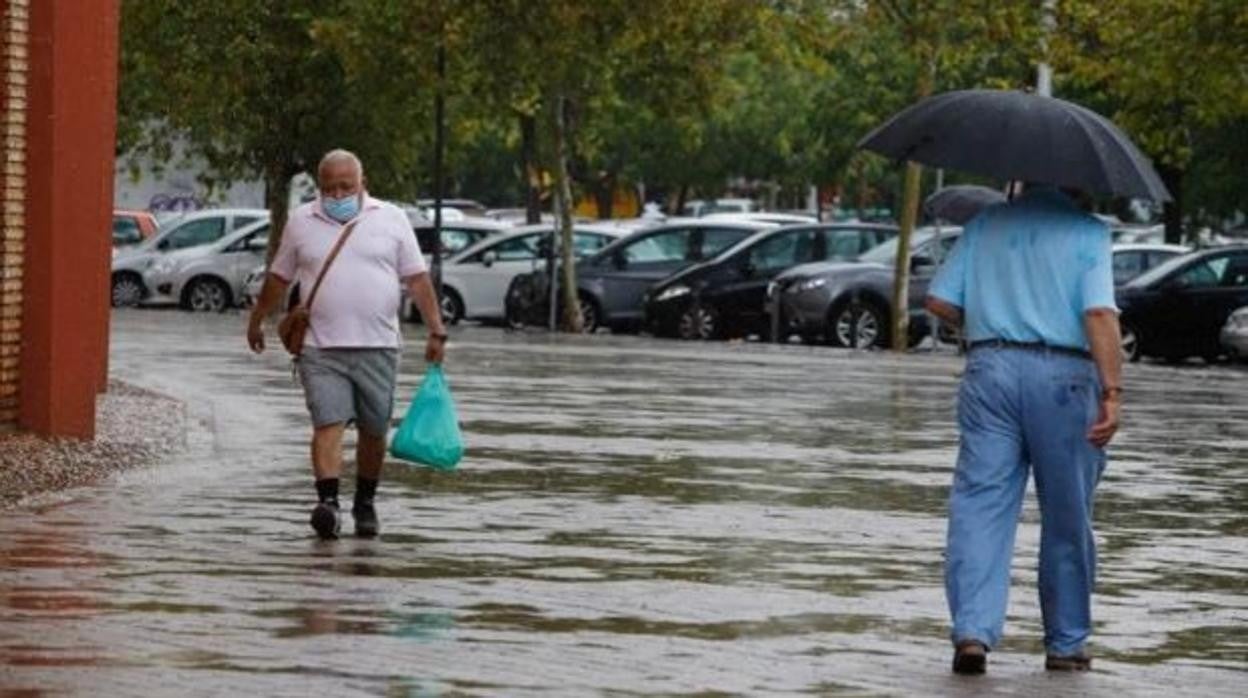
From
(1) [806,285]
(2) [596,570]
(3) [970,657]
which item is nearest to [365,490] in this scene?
(2) [596,570]

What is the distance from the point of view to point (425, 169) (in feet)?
226

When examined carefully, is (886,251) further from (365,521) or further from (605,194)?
(605,194)

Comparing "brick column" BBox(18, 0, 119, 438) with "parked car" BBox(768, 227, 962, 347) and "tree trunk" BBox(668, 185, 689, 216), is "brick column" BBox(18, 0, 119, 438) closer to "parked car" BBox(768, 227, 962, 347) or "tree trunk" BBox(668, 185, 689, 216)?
"parked car" BBox(768, 227, 962, 347)

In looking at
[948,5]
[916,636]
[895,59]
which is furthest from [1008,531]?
[895,59]

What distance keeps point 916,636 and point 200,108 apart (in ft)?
137

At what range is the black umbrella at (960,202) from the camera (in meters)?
13.0

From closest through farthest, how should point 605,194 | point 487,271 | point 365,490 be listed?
point 365,490 < point 487,271 < point 605,194

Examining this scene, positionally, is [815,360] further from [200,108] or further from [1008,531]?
[1008,531]

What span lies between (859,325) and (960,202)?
113ft

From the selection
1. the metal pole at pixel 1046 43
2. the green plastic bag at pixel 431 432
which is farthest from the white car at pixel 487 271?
the green plastic bag at pixel 431 432

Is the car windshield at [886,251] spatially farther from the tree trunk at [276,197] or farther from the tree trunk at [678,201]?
the tree trunk at [678,201]

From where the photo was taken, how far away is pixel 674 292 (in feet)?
161

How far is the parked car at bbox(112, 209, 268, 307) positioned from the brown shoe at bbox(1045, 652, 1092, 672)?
1770 inches

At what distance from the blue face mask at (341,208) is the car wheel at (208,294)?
131 ft
